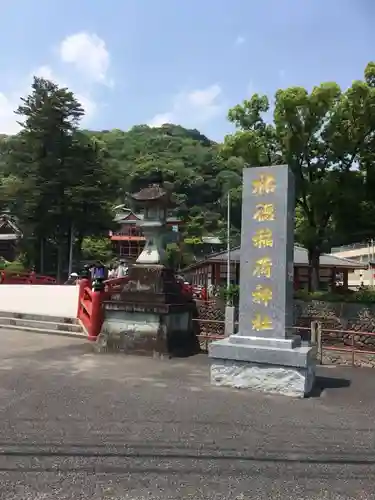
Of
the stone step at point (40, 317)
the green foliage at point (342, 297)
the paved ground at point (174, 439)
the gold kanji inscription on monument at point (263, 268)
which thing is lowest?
the paved ground at point (174, 439)

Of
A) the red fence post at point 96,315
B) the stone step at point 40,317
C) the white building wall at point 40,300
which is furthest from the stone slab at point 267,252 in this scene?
the white building wall at point 40,300

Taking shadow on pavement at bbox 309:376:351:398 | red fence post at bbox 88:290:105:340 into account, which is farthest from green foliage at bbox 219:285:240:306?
shadow on pavement at bbox 309:376:351:398

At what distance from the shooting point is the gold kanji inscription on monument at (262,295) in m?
7.83

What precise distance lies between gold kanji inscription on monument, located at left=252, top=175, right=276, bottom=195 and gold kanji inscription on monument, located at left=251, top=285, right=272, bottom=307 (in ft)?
5.27

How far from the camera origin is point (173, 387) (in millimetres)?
7648

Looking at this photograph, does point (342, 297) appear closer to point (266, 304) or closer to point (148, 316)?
point (148, 316)

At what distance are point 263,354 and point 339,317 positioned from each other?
1249 centimetres

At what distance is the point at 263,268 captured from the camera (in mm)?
7938

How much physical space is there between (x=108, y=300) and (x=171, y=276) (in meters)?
1.54

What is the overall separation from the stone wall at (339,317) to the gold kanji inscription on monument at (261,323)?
9.97 m

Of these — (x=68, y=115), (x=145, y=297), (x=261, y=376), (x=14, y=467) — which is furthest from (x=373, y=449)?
(x=68, y=115)

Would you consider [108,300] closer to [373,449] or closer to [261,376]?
[261,376]

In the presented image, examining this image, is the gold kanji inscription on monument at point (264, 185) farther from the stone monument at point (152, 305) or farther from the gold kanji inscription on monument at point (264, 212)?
the stone monument at point (152, 305)

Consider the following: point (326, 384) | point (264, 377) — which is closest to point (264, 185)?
point (264, 377)
